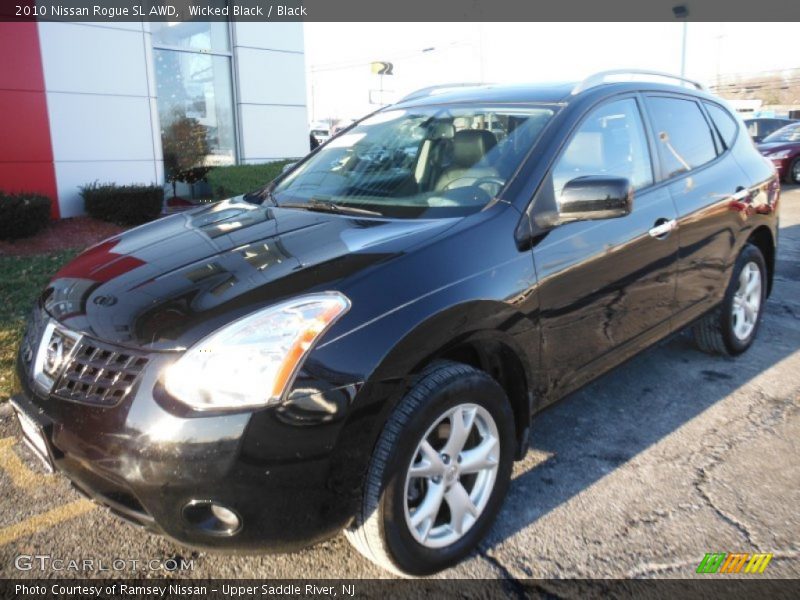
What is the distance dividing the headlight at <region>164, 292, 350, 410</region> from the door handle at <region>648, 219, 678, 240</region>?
2016 mm

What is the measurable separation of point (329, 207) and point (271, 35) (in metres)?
10.2

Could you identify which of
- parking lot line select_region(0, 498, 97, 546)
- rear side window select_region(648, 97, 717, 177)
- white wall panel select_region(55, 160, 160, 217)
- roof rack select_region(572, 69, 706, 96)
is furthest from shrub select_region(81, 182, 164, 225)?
rear side window select_region(648, 97, 717, 177)

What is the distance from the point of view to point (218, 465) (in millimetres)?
1954

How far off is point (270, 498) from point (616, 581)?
133cm

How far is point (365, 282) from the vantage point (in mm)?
2225

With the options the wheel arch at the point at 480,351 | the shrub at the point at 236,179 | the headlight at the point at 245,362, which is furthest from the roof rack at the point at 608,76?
the shrub at the point at 236,179

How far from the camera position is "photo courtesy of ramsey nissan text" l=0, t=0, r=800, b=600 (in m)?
2.04

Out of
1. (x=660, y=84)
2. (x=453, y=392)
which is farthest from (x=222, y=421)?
(x=660, y=84)

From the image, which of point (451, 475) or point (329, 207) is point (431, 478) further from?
point (329, 207)

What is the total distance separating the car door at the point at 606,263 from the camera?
2842mm

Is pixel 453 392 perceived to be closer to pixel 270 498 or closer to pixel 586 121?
pixel 270 498

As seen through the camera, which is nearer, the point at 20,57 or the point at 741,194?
the point at 741,194

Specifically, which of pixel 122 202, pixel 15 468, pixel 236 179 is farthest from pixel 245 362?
pixel 236 179

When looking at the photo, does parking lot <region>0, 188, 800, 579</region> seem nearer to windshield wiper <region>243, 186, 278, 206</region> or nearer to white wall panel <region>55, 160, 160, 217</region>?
windshield wiper <region>243, 186, 278, 206</region>
